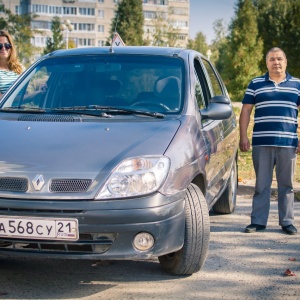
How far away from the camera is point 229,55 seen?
49469 mm

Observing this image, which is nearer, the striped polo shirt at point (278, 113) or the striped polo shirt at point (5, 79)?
the striped polo shirt at point (278, 113)

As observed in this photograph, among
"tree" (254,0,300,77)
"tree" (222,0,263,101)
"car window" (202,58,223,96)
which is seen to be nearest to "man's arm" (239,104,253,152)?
"car window" (202,58,223,96)

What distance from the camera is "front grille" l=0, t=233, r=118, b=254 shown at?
4473mm

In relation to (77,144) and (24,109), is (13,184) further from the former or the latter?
(24,109)

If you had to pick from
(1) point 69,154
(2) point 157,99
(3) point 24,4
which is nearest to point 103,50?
(2) point 157,99

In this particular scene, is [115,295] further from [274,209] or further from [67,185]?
[274,209]

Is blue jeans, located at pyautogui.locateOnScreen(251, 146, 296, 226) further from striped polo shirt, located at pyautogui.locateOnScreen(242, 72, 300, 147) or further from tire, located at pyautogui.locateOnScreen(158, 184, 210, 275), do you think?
tire, located at pyautogui.locateOnScreen(158, 184, 210, 275)

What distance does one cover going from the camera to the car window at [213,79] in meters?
7.00

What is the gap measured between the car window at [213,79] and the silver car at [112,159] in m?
0.86

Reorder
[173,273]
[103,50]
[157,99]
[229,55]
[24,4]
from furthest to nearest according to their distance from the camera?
[24,4] < [229,55] < [103,50] < [157,99] < [173,273]

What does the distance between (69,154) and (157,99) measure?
3.95 feet

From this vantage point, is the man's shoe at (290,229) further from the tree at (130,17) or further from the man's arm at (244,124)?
the tree at (130,17)

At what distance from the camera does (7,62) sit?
8086mm

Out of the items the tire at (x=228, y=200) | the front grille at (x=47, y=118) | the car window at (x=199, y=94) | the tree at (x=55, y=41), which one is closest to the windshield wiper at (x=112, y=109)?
the front grille at (x=47, y=118)
